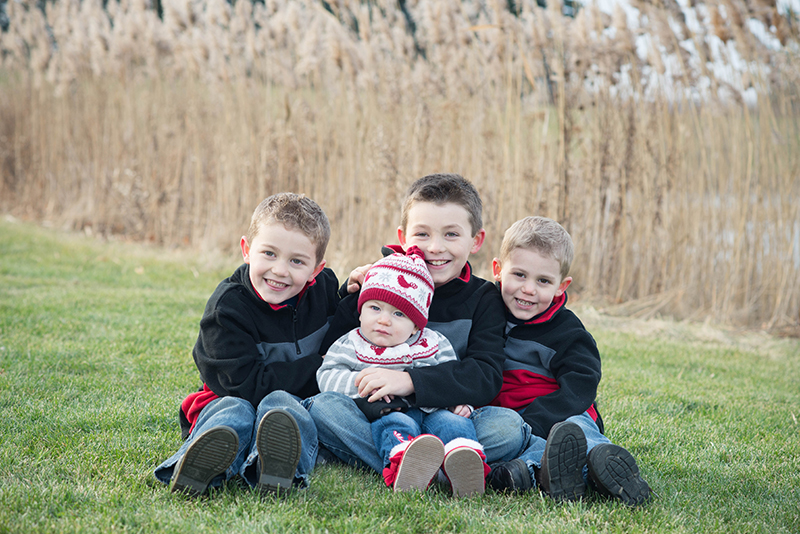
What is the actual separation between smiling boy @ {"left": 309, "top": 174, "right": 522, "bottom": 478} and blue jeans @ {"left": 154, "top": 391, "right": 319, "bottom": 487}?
0.10 metres

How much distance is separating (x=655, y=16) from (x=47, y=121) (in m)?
8.01

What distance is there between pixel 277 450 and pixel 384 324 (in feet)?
2.02

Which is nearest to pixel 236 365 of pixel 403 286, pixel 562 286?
pixel 403 286

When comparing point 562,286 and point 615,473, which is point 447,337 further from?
point 615,473

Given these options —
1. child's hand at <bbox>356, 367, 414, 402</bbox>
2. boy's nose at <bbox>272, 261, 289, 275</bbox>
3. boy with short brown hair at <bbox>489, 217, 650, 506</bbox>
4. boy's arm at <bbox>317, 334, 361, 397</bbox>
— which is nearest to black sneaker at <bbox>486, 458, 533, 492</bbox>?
boy with short brown hair at <bbox>489, 217, 650, 506</bbox>

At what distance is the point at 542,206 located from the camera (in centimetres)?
587

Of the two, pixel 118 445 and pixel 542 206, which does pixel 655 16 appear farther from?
pixel 118 445

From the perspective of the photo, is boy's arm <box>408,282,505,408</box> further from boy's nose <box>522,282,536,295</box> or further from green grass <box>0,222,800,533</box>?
green grass <box>0,222,800,533</box>

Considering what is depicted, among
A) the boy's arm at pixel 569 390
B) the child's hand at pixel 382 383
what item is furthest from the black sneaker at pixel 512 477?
the child's hand at pixel 382 383

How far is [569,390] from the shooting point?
2469 millimetres

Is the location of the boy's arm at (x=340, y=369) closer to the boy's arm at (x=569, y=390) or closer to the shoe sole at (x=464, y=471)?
the shoe sole at (x=464, y=471)

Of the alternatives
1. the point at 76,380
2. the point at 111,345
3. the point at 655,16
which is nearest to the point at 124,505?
the point at 76,380

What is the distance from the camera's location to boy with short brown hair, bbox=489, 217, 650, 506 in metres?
2.38

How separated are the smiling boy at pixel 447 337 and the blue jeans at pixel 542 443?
53mm
